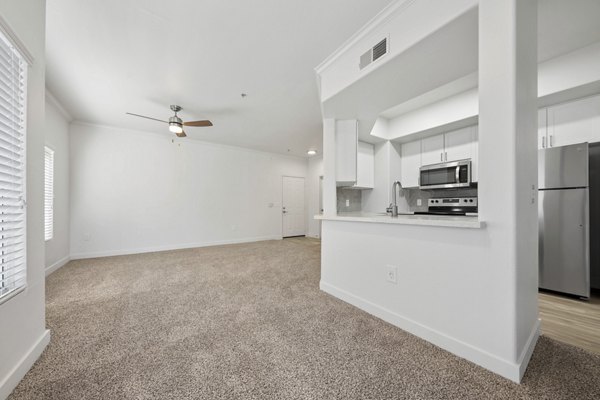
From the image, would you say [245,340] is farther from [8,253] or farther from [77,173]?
[77,173]

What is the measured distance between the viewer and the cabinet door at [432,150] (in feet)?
11.8

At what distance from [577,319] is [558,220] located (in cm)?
107

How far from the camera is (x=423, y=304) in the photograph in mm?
1691

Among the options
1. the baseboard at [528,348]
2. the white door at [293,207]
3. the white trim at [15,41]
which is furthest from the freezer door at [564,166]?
the white door at [293,207]

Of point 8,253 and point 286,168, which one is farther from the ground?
point 286,168

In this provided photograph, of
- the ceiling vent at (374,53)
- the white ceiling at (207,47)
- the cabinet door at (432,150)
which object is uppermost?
the white ceiling at (207,47)

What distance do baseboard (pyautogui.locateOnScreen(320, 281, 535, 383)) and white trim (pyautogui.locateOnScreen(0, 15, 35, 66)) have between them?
10.0 feet

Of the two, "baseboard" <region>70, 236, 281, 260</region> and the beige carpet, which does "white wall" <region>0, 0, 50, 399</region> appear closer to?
the beige carpet

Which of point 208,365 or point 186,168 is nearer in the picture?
point 208,365

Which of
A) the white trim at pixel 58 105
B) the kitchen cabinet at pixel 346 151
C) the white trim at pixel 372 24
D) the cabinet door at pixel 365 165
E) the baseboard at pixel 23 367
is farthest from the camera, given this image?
the cabinet door at pixel 365 165

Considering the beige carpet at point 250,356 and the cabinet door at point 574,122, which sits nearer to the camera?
the beige carpet at point 250,356

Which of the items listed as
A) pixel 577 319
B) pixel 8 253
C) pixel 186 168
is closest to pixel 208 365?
pixel 8 253

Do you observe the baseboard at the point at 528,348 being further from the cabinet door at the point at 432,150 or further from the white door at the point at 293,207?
the white door at the point at 293,207

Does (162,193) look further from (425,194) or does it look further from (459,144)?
(459,144)
